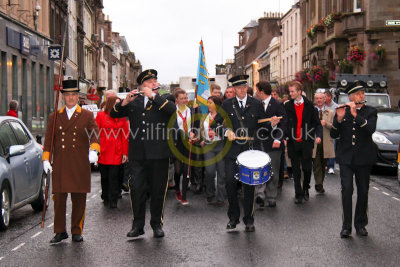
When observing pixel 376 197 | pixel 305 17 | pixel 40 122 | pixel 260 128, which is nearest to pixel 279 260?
pixel 260 128

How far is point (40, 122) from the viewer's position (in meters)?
35.3

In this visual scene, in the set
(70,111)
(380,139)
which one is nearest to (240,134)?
(70,111)

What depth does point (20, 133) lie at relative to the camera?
36.2ft

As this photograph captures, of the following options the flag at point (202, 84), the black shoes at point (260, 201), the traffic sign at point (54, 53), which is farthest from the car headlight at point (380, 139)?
the traffic sign at point (54, 53)

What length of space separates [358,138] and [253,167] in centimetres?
135

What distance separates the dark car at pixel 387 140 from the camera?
56.1 ft

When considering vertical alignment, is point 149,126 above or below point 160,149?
above

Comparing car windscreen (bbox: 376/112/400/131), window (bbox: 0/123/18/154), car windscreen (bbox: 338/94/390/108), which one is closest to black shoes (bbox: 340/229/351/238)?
window (bbox: 0/123/18/154)

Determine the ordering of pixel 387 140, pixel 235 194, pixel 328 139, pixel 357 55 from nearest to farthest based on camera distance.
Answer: pixel 235 194 → pixel 328 139 → pixel 387 140 → pixel 357 55

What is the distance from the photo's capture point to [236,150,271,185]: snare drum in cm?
877

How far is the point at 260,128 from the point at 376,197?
3.96m

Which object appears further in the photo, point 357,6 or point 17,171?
point 357,6

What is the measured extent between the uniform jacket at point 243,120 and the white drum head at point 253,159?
0.20 m

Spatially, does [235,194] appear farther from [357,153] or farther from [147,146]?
[357,153]
